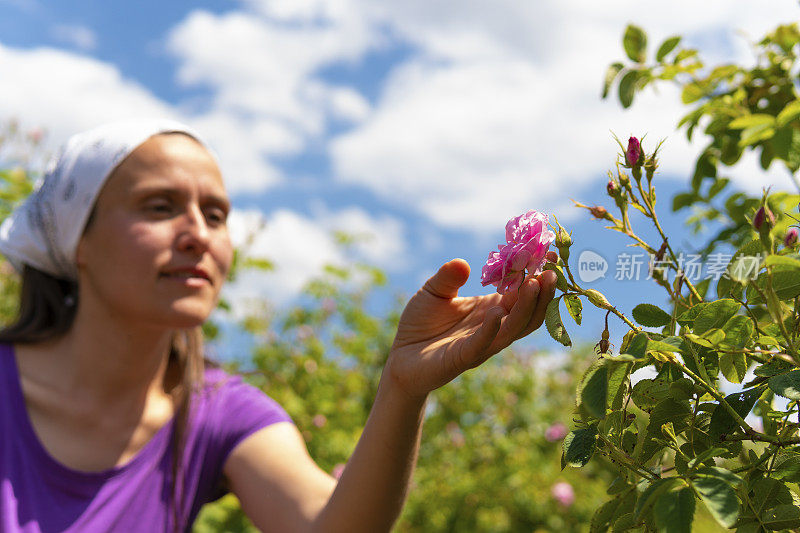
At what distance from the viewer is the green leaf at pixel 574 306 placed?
2.71ft

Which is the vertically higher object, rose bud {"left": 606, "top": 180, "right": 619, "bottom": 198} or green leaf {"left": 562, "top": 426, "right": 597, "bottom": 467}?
rose bud {"left": 606, "top": 180, "right": 619, "bottom": 198}

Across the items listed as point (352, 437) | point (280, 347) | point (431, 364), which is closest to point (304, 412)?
point (352, 437)

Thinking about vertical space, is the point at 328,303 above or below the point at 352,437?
above

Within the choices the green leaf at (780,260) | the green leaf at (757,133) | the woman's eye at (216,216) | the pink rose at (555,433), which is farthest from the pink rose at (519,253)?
the pink rose at (555,433)

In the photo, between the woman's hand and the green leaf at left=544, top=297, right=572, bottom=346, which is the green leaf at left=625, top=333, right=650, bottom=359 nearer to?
the green leaf at left=544, top=297, right=572, bottom=346

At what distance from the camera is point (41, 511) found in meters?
1.95

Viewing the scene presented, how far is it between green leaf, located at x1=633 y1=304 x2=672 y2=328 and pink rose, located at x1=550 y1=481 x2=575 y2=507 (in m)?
4.18

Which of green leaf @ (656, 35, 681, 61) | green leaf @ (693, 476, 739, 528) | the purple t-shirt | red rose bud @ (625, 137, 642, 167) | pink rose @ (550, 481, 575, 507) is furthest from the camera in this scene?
pink rose @ (550, 481, 575, 507)

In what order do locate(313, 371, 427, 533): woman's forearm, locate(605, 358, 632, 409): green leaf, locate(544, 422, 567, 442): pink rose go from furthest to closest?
locate(544, 422, 567, 442): pink rose < locate(313, 371, 427, 533): woman's forearm < locate(605, 358, 632, 409): green leaf

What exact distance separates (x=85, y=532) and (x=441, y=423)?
14.3 ft

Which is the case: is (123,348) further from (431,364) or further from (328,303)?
(328,303)

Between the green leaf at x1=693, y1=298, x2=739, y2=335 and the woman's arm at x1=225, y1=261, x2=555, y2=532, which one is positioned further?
the woman's arm at x1=225, y1=261, x2=555, y2=532

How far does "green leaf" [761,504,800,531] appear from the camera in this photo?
696mm

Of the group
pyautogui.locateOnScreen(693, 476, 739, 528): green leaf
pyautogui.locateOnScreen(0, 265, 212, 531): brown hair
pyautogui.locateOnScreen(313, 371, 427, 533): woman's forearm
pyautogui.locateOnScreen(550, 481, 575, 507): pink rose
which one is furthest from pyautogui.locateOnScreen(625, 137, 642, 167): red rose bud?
pyautogui.locateOnScreen(550, 481, 575, 507): pink rose
